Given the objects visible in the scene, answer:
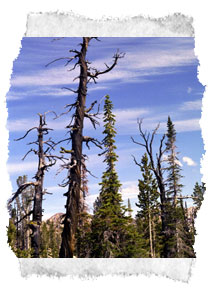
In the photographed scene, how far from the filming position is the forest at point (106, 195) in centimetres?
424

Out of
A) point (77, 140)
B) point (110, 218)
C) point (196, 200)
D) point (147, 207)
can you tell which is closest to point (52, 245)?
point (110, 218)

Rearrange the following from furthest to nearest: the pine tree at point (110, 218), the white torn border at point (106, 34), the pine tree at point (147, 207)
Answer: the pine tree at point (147, 207) → the pine tree at point (110, 218) → the white torn border at point (106, 34)

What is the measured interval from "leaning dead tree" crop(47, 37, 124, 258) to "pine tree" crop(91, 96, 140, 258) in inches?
9.7

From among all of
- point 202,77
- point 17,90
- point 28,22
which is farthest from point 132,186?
point 28,22

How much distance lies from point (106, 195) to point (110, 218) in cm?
53

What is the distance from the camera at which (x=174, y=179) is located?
14.6ft

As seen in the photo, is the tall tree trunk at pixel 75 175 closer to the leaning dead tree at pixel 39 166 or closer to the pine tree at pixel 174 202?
the leaning dead tree at pixel 39 166

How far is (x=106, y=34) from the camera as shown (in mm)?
4383

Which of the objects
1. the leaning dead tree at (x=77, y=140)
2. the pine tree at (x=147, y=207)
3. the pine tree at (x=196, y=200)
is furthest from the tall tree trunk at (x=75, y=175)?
the pine tree at (x=196, y=200)

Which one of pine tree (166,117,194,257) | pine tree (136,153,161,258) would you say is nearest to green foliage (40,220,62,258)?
pine tree (136,153,161,258)

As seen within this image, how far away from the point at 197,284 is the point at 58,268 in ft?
5.38

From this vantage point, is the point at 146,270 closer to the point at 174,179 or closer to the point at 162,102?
the point at 174,179

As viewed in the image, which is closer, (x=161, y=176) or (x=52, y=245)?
(x=161, y=176)

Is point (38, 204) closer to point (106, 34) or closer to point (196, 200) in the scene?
point (196, 200)
